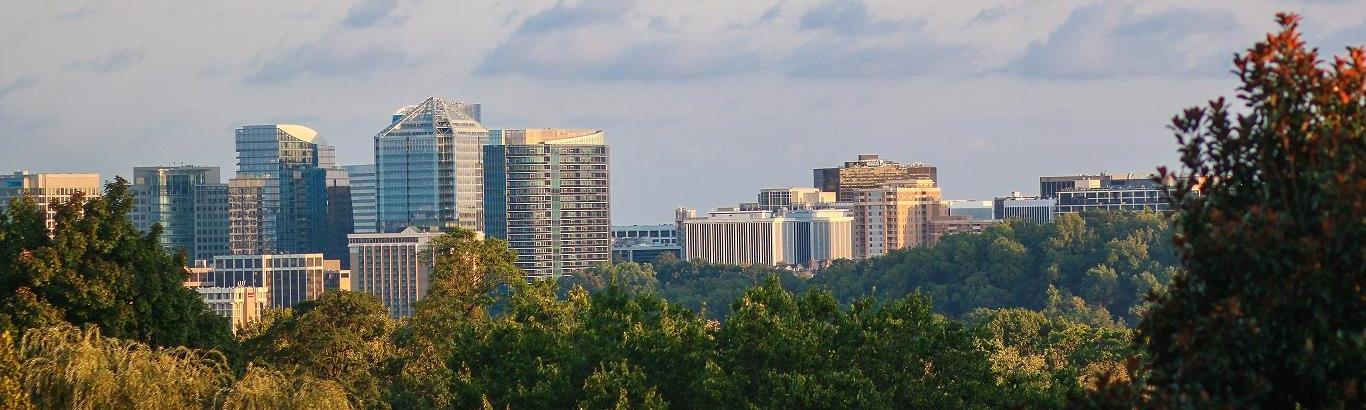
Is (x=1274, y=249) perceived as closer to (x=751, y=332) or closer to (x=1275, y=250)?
(x=1275, y=250)

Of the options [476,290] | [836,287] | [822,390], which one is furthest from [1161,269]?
[822,390]

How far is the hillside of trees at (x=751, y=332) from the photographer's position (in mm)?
12242

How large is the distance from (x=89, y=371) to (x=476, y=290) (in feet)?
74.3

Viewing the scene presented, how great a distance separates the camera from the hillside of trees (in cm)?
1224

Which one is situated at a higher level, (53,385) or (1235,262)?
(1235,262)

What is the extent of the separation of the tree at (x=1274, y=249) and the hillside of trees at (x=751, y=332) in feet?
0.05

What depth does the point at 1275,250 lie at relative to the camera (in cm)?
1206

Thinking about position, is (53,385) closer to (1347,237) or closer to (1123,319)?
(1347,237)

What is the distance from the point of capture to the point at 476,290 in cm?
4922

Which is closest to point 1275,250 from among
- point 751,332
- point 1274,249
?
point 1274,249

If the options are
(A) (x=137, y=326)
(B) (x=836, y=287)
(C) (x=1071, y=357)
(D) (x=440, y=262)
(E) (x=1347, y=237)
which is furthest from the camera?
(B) (x=836, y=287)

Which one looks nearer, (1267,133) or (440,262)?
(1267,133)

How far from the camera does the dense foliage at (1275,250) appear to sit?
12039mm

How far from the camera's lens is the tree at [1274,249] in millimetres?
12047
